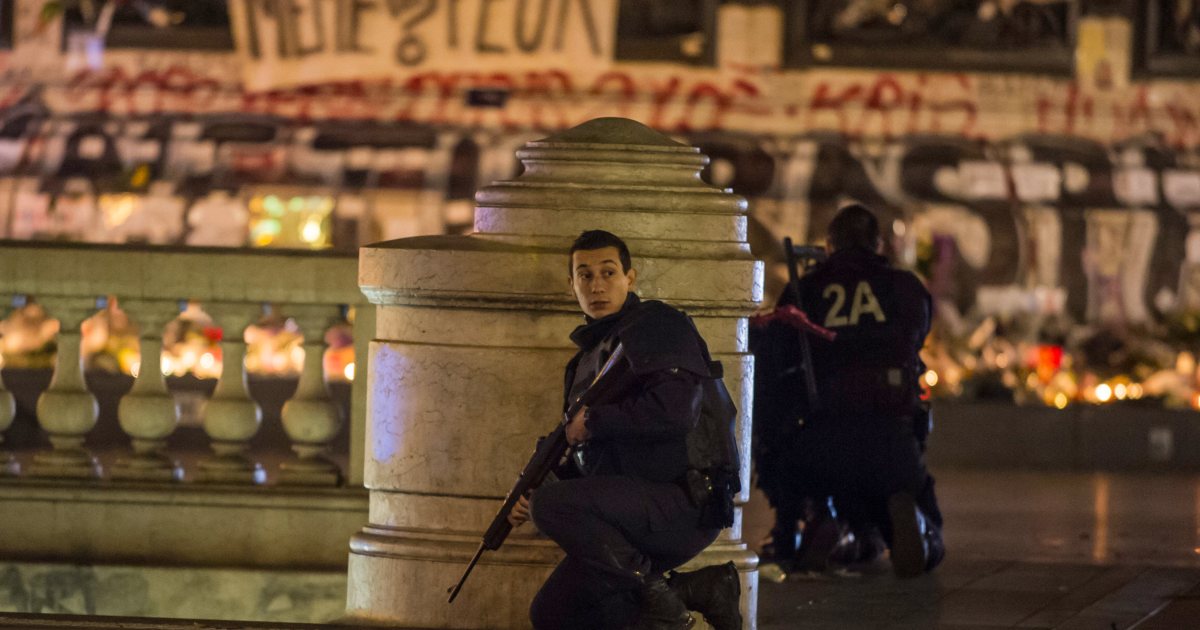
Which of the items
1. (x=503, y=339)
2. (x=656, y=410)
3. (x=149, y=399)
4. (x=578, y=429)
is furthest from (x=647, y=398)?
(x=149, y=399)

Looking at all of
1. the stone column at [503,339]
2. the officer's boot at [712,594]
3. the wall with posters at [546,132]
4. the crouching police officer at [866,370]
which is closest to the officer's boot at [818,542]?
the crouching police officer at [866,370]

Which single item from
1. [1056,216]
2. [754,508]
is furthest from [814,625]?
[1056,216]

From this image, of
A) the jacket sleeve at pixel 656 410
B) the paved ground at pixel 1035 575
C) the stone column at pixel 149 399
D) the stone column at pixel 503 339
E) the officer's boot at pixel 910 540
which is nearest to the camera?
the jacket sleeve at pixel 656 410

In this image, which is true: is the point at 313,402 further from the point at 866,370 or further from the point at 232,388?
the point at 866,370

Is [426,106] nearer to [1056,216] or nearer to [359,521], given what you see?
[1056,216]

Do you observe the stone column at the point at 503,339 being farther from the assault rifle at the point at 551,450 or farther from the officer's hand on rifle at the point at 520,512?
the officer's hand on rifle at the point at 520,512

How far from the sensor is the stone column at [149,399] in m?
9.93

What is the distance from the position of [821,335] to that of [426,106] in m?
10.4

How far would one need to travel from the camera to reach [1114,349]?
61.5 feet

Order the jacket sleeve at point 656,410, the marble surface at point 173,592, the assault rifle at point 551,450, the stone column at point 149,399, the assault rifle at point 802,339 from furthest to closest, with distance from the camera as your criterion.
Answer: the assault rifle at point 802,339 < the marble surface at point 173,592 < the stone column at point 149,399 < the assault rifle at point 551,450 < the jacket sleeve at point 656,410

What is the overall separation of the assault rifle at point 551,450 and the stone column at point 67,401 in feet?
8.66

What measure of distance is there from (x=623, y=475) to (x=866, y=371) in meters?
3.44

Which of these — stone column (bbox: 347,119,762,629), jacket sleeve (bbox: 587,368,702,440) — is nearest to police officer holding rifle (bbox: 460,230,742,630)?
jacket sleeve (bbox: 587,368,702,440)

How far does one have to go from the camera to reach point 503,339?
862 centimetres
